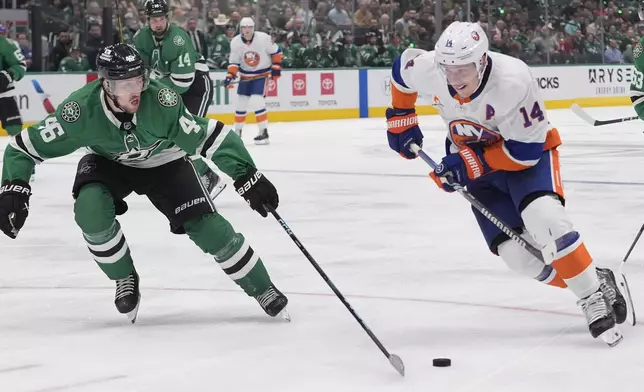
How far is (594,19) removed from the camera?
1948 centimetres

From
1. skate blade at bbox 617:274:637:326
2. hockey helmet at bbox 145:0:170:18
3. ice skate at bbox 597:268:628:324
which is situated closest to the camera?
ice skate at bbox 597:268:628:324

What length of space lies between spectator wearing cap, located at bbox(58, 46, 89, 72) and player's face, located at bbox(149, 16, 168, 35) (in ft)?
18.7

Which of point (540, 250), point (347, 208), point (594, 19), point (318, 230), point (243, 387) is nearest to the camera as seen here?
point (243, 387)

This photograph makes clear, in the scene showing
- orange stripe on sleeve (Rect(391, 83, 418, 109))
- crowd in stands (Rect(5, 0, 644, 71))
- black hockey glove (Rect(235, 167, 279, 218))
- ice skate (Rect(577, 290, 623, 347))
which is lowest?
crowd in stands (Rect(5, 0, 644, 71))

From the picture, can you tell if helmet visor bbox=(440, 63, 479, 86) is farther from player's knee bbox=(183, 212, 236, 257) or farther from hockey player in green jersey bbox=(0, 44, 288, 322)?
player's knee bbox=(183, 212, 236, 257)

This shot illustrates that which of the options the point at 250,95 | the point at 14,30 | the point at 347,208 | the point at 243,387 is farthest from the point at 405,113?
the point at 14,30

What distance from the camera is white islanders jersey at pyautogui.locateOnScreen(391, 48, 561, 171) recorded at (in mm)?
3512

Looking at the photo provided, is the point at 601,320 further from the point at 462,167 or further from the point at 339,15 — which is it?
the point at 339,15

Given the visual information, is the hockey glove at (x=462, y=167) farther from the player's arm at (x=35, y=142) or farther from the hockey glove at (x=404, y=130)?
the player's arm at (x=35, y=142)

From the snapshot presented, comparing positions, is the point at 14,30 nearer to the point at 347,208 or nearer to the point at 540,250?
the point at 347,208

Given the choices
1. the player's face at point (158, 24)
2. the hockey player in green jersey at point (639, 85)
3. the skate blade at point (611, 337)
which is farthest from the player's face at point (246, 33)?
the skate blade at point (611, 337)

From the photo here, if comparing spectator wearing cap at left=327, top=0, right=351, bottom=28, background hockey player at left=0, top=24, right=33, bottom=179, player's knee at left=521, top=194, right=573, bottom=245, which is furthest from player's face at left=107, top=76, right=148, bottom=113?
spectator wearing cap at left=327, top=0, right=351, bottom=28

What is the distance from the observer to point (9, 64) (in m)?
8.72

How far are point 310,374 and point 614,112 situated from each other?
14128mm
